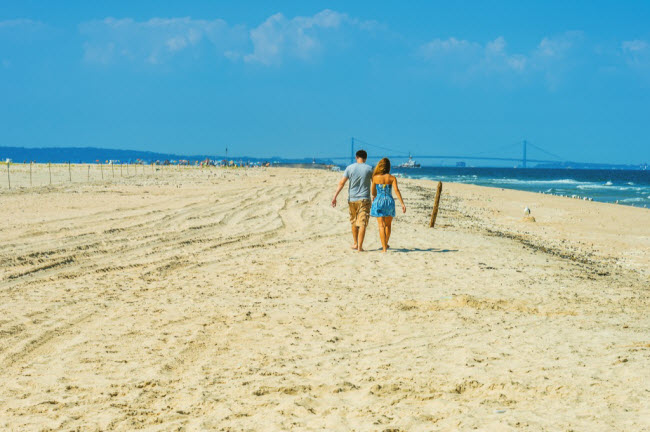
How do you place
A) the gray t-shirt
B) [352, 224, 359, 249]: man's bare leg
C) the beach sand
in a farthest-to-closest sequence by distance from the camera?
1. [352, 224, 359, 249]: man's bare leg
2. the gray t-shirt
3. the beach sand

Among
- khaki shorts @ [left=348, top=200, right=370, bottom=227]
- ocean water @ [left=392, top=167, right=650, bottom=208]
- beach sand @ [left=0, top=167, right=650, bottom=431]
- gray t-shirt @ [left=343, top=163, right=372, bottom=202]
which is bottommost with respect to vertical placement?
ocean water @ [left=392, top=167, right=650, bottom=208]

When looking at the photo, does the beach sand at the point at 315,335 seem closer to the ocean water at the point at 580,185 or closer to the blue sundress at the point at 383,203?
the blue sundress at the point at 383,203

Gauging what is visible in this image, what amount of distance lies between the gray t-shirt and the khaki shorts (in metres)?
0.06

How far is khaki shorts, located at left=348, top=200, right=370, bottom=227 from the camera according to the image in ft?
29.0

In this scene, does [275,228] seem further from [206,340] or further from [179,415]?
[179,415]

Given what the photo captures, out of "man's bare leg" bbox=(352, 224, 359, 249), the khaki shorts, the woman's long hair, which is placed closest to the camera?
the woman's long hair

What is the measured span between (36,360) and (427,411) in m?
2.88

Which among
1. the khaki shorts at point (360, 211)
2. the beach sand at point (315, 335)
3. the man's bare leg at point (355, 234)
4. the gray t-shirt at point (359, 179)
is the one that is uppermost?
the gray t-shirt at point (359, 179)

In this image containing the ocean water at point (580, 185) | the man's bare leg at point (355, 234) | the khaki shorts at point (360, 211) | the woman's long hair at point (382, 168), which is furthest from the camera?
the ocean water at point (580, 185)

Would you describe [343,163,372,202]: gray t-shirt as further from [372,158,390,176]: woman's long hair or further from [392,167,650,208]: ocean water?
[392,167,650,208]: ocean water

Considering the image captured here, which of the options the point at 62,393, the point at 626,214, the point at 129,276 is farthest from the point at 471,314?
the point at 626,214

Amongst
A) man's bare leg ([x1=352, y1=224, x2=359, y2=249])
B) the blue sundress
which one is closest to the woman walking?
the blue sundress

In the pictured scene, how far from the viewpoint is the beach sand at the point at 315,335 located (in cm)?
345

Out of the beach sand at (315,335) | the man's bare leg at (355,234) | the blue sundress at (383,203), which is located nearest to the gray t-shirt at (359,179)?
the blue sundress at (383,203)
